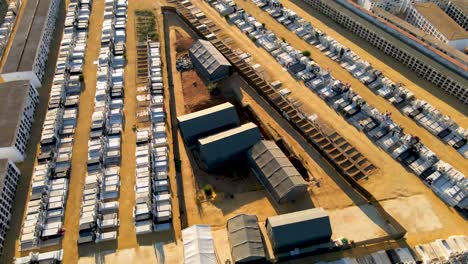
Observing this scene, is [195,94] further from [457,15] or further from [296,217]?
[457,15]

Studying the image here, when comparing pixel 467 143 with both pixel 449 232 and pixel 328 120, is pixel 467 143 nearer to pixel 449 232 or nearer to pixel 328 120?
pixel 449 232

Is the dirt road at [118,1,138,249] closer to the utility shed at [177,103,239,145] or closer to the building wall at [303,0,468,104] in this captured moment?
the utility shed at [177,103,239,145]

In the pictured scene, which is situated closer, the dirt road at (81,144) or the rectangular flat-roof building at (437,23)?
the dirt road at (81,144)

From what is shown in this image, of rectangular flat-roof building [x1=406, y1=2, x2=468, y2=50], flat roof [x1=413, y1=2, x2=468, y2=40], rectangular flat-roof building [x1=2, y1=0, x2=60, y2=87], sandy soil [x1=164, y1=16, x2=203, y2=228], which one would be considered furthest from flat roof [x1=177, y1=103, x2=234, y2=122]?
flat roof [x1=413, y1=2, x2=468, y2=40]

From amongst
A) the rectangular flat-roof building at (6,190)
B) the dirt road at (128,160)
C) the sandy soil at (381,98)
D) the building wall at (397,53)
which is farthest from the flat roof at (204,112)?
the building wall at (397,53)

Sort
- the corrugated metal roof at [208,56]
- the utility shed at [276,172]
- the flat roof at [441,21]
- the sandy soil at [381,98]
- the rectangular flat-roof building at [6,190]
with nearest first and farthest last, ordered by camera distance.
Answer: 1. the rectangular flat-roof building at [6,190]
2. the utility shed at [276,172]
3. the sandy soil at [381,98]
4. the corrugated metal roof at [208,56]
5. the flat roof at [441,21]

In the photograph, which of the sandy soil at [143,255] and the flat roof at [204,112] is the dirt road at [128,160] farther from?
the flat roof at [204,112]

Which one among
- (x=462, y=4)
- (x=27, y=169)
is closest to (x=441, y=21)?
(x=462, y=4)
